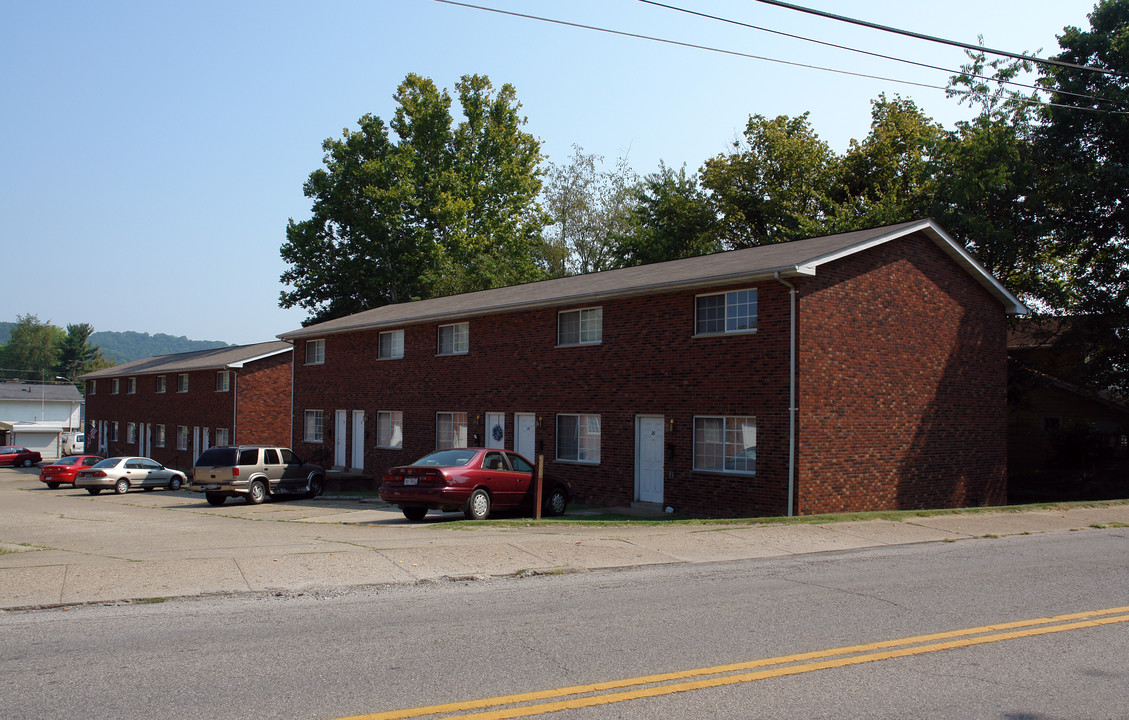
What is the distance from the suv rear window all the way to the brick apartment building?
1329 centimetres

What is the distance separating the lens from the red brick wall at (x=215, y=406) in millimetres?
38281

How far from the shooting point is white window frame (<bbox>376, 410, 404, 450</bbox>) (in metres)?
29.2

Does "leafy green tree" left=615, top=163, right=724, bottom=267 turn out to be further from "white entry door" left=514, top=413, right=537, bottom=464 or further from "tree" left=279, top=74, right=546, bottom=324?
"white entry door" left=514, top=413, right=537, bottom=464

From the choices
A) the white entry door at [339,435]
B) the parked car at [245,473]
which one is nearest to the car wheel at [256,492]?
the parked car at [245,473]

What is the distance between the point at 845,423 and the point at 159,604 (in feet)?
46.1

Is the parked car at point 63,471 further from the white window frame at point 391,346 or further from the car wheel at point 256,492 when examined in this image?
the car wheel at point 256,492

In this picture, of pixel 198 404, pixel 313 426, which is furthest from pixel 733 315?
pixel 198 404

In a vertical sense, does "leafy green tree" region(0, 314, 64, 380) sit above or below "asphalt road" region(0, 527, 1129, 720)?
above

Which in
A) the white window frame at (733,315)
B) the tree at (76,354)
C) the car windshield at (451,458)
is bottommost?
the car windshield at (451,458)

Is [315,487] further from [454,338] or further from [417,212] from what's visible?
[417,212]

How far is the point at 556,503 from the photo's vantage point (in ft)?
63.2

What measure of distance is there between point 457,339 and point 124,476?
1563cm

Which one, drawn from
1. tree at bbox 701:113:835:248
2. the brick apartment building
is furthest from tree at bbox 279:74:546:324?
tree at bbox 701:113:835:248

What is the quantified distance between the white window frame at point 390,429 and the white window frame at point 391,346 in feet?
6.20
